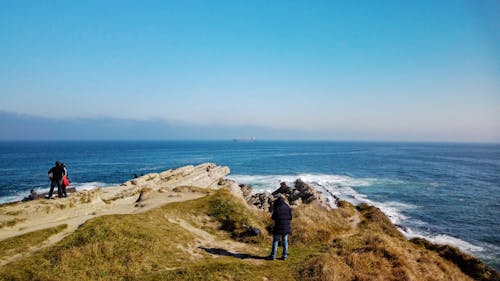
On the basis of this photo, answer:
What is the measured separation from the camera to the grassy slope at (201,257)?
1205 cm

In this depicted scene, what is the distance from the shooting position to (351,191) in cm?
6588

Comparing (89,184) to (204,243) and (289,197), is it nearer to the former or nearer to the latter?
(289,197)

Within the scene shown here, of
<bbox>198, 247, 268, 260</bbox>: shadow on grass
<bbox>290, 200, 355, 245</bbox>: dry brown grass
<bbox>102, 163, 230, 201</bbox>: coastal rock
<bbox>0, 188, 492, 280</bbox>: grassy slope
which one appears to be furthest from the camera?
<bbox>102, 163, 230, 201</bbox>: coastal rock

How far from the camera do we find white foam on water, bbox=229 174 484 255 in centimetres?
3638

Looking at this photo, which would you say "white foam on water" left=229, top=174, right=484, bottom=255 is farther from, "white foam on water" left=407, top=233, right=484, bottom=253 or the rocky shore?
the rocky shore

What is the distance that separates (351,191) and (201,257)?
56835 millimetres

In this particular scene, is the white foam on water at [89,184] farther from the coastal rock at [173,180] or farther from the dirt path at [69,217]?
the dirt path at [69,217]

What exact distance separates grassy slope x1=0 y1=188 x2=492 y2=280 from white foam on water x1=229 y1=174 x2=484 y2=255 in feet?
72.9

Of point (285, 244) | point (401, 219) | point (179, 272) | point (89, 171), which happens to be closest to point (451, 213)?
point (401, 219)

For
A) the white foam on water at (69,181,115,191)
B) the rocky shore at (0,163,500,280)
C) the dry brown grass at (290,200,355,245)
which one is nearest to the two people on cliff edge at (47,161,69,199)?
the rocky shore at (0,163,500,280)

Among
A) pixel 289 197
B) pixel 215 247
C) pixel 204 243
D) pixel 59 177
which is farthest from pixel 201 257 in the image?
pixel 289 197

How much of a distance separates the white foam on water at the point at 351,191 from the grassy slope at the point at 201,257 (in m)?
22.2

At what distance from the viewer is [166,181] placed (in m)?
63.1

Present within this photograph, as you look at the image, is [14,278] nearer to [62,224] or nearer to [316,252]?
[62,224]
